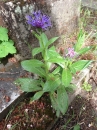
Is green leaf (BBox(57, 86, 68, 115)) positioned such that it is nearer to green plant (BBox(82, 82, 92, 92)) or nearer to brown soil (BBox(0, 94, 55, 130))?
brown soil (BBox(0, 94, 55, 130))

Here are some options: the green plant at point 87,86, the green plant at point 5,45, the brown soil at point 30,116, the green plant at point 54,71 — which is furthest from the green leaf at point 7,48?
the green plant at point 87,86

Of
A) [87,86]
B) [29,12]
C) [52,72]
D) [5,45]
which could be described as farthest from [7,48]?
[87,86]

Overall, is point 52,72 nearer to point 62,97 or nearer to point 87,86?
point 62,97

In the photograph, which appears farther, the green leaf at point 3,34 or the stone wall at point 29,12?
the green leaf at point 3,34

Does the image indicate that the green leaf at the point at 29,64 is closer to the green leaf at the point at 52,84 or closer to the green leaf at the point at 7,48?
the green leaf at the point at 52,84

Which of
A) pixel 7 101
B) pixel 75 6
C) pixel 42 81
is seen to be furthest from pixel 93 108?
pixel 75 6

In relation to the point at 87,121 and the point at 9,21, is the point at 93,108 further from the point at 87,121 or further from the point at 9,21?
the point at 9,21
